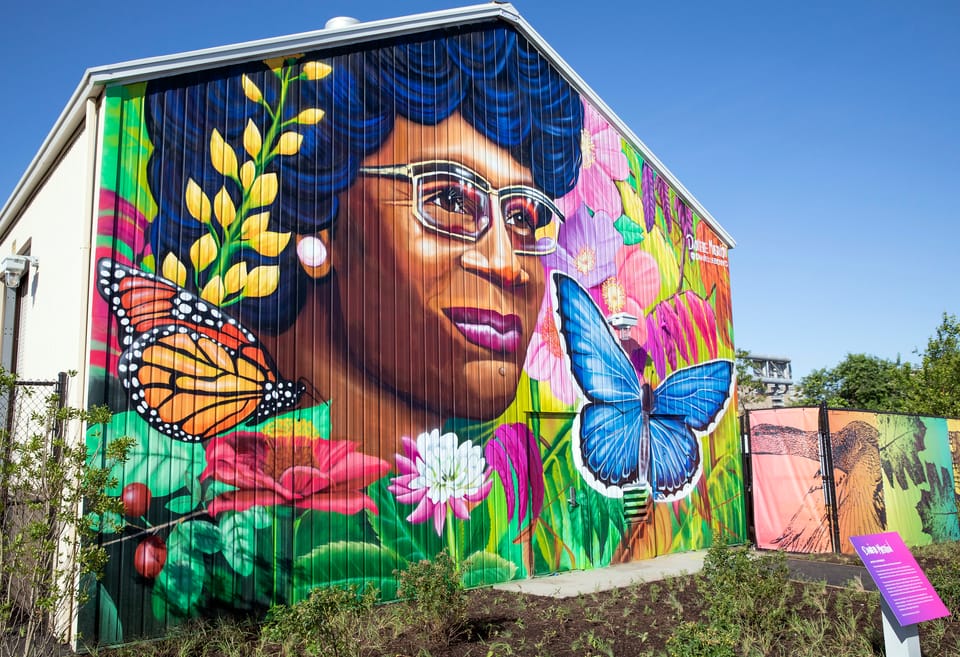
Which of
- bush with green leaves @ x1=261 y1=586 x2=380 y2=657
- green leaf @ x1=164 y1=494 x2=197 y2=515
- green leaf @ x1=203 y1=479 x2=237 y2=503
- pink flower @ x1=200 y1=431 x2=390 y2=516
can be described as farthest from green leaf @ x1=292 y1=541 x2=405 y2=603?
bush with green leaves @ x1=261 y1=586 x2=380 y2=657

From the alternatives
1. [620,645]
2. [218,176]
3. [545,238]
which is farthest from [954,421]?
[218,176]

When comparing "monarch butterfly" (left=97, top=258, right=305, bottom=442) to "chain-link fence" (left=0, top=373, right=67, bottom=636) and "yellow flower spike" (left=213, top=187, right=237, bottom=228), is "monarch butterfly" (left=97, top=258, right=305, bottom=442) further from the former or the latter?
"yellow flower spike" (left=213, top=187, right=237, bottom=228)

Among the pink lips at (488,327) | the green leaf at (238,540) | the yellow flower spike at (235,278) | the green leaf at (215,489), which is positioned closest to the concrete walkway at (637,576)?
the pink lips at (488,327)

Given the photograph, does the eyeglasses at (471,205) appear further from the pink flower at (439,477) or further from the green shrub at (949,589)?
the green shrub at (949,589)

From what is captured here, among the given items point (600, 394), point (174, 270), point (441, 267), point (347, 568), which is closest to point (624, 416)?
point (600, 394)

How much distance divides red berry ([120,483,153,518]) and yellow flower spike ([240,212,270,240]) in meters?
2.72

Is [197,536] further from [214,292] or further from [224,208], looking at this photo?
[224,208]

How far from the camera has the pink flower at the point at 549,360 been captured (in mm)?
10508

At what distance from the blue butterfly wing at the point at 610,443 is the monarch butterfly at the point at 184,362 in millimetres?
4949

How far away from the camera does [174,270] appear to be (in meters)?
7.38

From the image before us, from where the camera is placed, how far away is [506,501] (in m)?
9.85

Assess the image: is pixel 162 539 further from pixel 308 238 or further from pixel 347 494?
pixel 308 238

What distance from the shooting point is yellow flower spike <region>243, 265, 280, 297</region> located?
7.84 m

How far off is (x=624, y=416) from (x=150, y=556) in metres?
7.36
